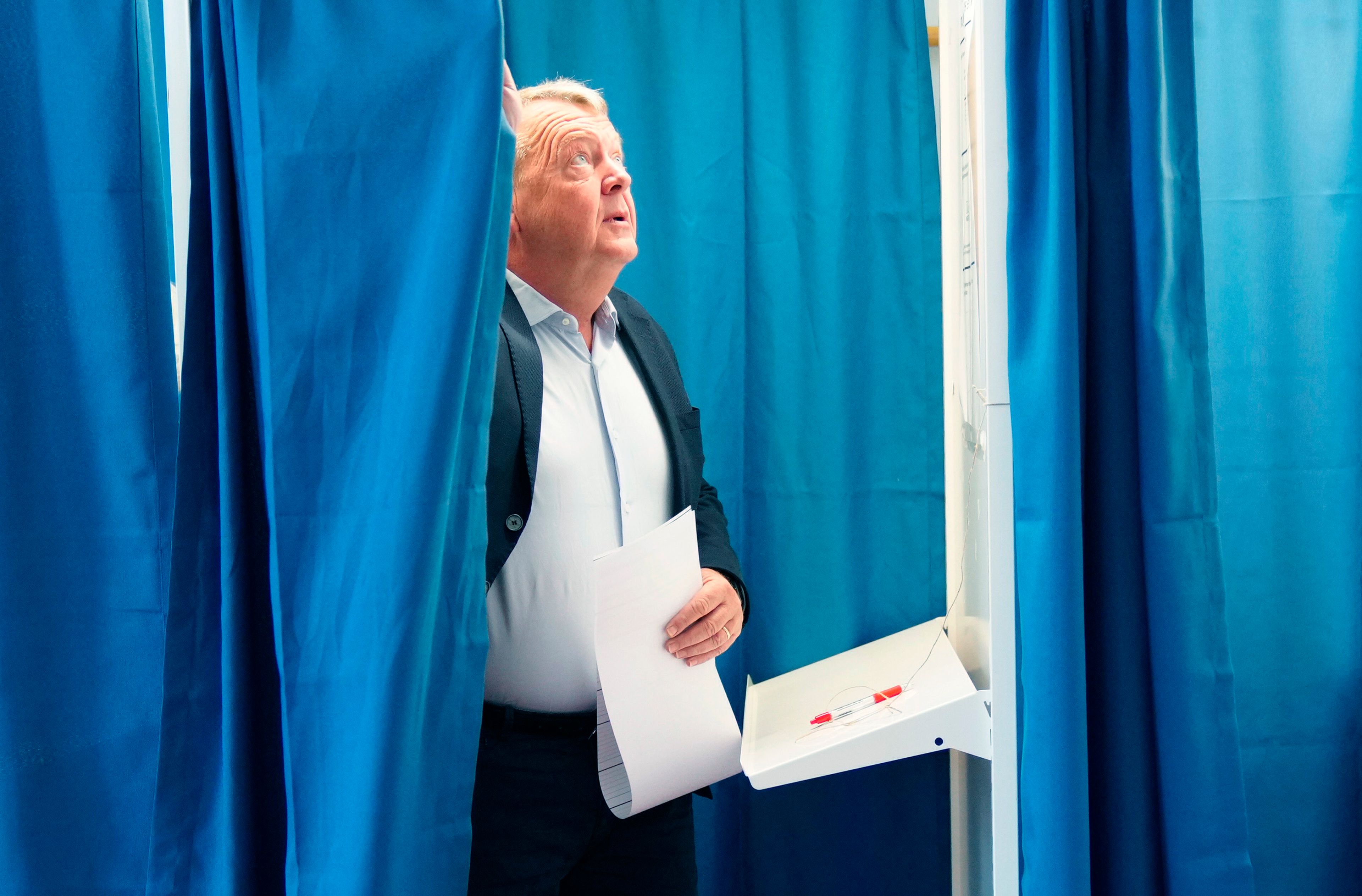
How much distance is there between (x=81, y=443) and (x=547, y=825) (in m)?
0.65

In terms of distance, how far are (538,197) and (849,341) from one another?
70 centimetres

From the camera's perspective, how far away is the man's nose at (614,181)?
1242mm

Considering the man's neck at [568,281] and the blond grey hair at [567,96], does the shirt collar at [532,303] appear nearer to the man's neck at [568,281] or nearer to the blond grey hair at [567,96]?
the man's neck at [568,281]

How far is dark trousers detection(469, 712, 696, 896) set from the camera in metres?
1.08

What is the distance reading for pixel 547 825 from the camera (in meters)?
1.10

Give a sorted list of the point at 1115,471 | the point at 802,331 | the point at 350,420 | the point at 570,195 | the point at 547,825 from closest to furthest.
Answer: the point at 350,420, the point at 1115,471, the point at 547,825, the point at 570,195, the point at 802,331

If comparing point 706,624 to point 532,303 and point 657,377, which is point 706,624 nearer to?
point 657,377

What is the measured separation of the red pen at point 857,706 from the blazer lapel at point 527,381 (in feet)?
1.74

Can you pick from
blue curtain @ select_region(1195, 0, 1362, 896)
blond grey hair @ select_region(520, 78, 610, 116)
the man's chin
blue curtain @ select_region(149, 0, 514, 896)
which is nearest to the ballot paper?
blue curtain @ select_region(149, 0, 514, 896)

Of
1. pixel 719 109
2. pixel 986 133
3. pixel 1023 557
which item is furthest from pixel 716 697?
pixel 719 109

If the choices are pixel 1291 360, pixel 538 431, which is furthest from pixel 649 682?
pixel 1291 360

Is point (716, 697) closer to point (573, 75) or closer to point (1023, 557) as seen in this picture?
point (1023, 557)

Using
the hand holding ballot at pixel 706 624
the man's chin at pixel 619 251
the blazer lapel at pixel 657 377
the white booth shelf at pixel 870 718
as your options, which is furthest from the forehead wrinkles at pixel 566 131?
the white booth shelf at pixel 870 718

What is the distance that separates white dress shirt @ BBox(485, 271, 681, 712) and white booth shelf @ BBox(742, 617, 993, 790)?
→ 0.25 metres
